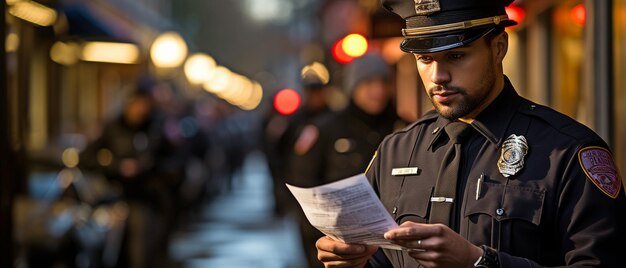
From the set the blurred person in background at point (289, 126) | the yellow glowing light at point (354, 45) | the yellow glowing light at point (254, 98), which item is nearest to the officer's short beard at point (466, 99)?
the blurred person in background at point (289, 126)

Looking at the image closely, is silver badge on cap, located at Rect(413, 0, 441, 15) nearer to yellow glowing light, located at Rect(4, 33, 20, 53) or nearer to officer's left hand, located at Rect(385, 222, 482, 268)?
officer's left hand, located at Rect(385, 222, 482, 268)

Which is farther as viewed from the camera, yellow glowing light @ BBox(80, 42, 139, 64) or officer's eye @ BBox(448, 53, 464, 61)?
yellow glowing light @ BBox(80, 42, 139, 64)

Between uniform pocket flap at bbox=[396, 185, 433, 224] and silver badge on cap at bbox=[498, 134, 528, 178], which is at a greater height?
silver badge on cap at bbox=[498, 134, 528, 178]

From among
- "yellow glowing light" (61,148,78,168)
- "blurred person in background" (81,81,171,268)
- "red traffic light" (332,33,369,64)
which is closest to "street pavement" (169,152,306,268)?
"blurred person in background" (81,81,171,268)

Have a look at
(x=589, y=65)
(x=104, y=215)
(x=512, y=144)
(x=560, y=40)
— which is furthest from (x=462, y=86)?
(x=104, y=215)

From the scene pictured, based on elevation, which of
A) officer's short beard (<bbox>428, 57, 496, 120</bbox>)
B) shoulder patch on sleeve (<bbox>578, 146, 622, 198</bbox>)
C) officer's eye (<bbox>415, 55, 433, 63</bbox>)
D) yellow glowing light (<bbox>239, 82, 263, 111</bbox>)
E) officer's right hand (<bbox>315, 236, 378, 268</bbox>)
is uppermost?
yellow glowing light (<bbox>239, 82, 263, 111</bbox>)

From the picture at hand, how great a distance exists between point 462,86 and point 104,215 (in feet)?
30.5

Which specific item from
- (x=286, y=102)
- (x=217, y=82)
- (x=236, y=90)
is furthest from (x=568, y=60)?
(x=236, y=90)

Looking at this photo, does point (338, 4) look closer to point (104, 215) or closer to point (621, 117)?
point (104, 215)

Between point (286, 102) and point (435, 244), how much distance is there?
62.8 feet

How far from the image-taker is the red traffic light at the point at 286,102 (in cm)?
2153

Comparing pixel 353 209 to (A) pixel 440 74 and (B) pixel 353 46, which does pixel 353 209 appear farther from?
(B) pixel 353 46

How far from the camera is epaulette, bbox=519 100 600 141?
3.37m

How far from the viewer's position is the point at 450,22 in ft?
11.5
